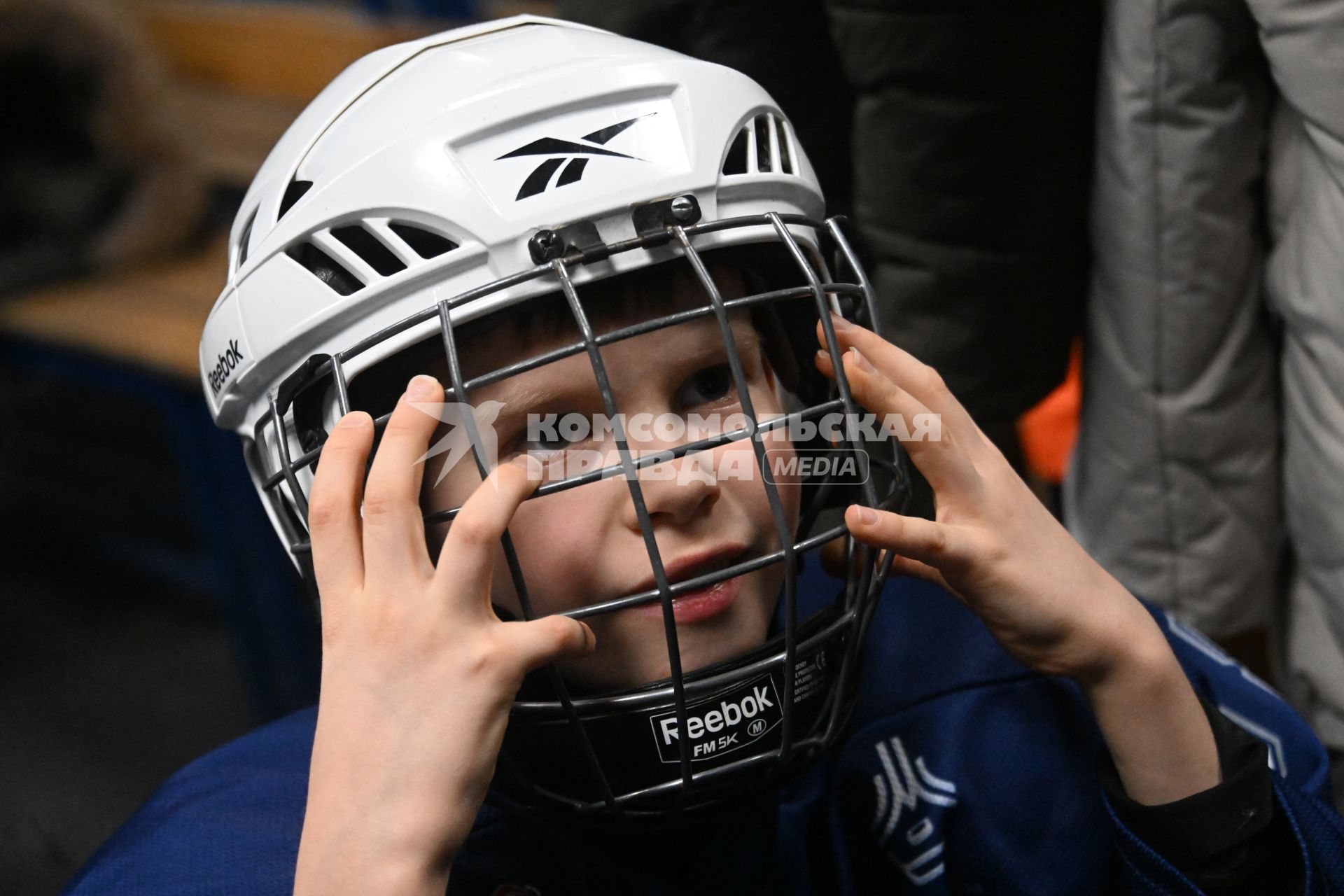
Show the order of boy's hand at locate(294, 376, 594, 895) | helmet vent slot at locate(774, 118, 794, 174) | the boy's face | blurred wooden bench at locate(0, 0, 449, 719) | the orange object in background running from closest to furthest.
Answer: boy's hand at locate(294, 376, 594, 895)
the boy's face
helmet vent slot at locate(774, 118, 794, 174)
the orange object in background
blurred wooden bench at locate(0, 0, 449, 719)

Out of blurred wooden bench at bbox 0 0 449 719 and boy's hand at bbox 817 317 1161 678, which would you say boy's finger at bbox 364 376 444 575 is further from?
blurred wooden bench at bbox 0 0 449 719

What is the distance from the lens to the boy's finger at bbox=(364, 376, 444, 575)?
653 millimetres

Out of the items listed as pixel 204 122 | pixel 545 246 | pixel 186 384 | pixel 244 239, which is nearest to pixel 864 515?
pixel 545 246

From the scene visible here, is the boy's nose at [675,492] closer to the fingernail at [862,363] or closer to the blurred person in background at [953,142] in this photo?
the fingernail at [862,363]

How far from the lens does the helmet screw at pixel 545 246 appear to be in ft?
2.34

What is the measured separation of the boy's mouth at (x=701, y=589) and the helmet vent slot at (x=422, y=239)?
0.25 meters

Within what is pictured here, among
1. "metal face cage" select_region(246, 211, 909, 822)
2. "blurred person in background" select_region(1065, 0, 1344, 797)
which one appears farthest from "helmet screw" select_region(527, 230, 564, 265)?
"blurred person in background" select_region(1065, 0, 1344, 797)

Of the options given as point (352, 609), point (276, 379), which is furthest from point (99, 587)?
point (352, 609)

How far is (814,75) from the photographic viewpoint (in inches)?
45.3

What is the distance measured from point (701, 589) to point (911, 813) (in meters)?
0.28

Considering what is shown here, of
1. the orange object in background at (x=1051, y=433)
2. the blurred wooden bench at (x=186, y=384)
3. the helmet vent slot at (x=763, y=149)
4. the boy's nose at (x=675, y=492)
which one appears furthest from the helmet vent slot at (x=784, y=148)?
the blurred wooden bench at (x=186, y=384)

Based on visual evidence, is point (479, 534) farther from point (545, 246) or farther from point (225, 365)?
point (225, 365)

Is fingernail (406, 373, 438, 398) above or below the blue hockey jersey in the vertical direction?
above

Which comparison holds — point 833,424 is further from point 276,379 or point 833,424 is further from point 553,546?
point 276,379
